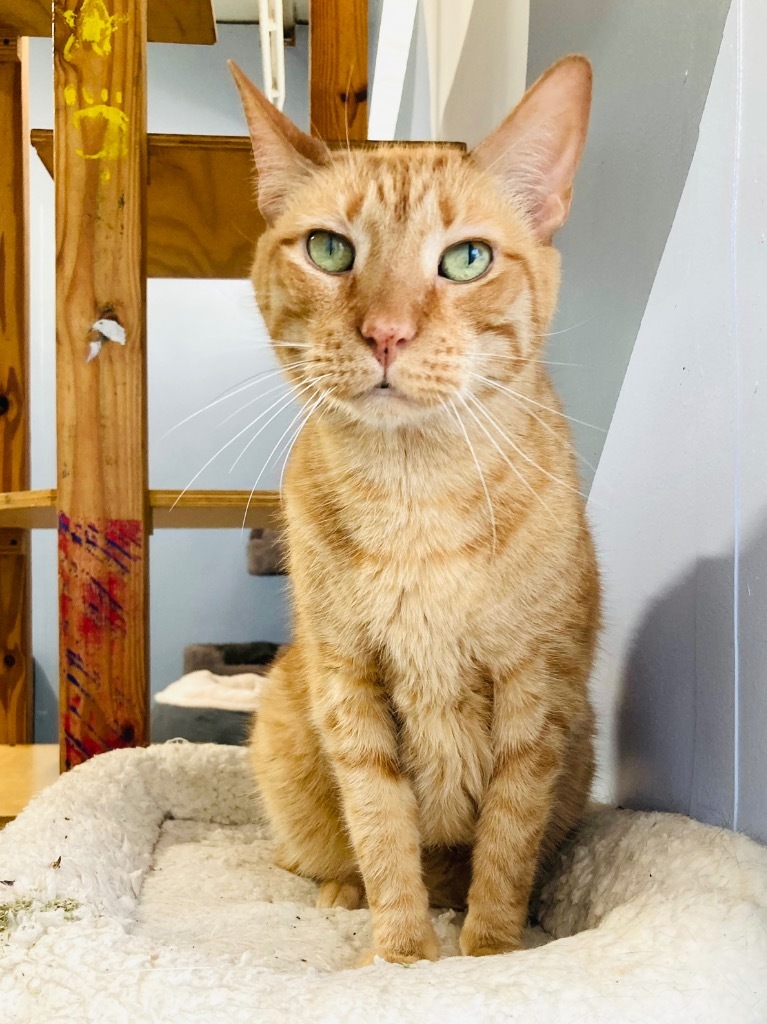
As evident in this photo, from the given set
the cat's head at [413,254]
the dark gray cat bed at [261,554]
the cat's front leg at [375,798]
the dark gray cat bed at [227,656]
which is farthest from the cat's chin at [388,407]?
the dark gray cat bed at [261,554]

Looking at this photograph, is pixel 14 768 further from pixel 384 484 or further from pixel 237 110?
pixel 237 110

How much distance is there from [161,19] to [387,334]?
4.58 ft

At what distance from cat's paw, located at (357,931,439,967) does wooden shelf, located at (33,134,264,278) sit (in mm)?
A: 984

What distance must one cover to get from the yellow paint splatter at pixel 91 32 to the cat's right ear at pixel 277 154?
18.7 inches

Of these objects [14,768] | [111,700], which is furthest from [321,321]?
[14,768]

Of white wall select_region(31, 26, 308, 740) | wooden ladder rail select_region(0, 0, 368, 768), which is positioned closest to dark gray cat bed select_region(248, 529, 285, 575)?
white wall select_region(31, 26, 308, 740)

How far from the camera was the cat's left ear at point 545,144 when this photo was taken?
1001mm

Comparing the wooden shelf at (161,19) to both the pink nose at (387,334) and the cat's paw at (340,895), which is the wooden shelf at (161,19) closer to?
the pink nose at (387,334)

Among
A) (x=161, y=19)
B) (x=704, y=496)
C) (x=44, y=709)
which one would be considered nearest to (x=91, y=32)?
(x=161, y=19)

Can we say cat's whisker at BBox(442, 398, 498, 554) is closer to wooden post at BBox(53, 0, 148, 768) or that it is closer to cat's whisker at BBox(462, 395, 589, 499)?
cat's whisker at BBox(462, 395, 589, 499)

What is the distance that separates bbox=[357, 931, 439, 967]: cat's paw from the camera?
951mm

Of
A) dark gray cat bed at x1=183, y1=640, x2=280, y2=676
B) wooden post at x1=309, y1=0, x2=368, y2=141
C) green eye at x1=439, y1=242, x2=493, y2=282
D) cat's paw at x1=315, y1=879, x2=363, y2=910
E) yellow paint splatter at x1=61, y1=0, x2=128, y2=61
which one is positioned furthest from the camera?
dark gray cat bed at x1=183, y1=640, x2=280, y2=676

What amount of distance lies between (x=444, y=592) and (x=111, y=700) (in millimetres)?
767

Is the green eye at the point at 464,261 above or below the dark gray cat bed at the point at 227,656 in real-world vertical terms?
above
